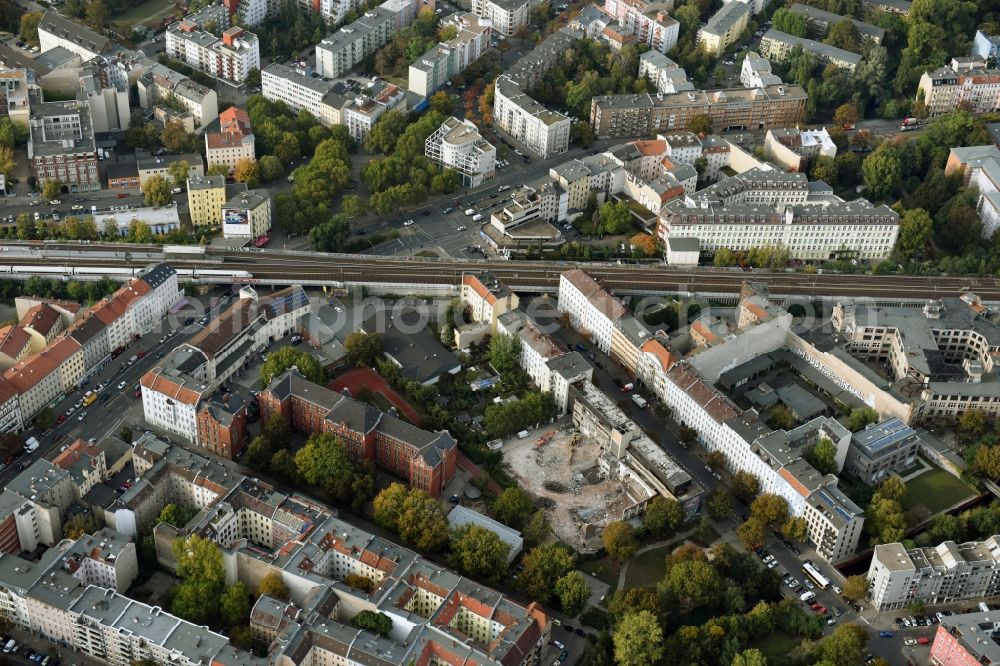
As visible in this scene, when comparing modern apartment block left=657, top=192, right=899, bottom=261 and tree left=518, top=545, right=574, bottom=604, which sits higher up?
modern apartment block left=657, top=192, right=899, bottom=261

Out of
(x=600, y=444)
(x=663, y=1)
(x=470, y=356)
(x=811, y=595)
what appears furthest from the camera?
(x=663, y=1)

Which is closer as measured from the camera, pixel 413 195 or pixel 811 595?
pixel 811 595

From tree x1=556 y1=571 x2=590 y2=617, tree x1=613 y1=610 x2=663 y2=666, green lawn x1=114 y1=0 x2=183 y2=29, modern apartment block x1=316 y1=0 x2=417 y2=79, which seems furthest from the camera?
green lawn x1=114 y1=0 x2=183 y2=29

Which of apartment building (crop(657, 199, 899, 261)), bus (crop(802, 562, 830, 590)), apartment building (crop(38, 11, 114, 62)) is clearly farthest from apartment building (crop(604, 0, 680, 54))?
bus (crop(802, 562, 830, 590))

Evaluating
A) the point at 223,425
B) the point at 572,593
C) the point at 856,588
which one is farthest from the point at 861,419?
the point at 223,425

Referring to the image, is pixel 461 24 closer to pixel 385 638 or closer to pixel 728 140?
pixel 728 140

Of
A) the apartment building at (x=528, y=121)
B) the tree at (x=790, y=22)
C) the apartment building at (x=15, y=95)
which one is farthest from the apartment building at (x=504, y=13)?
the apartment building at (x=15, y=95)

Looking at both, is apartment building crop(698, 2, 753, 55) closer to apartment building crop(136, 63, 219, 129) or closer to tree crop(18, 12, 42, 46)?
apartment building crop(136, 63, 219, 129)

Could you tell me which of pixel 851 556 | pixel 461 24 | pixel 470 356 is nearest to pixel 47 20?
pixel 461 24
